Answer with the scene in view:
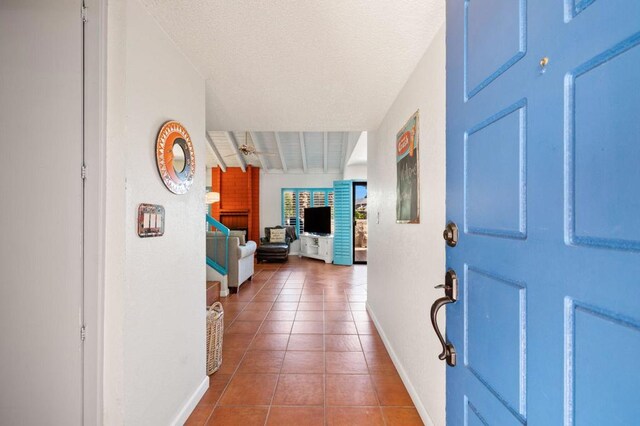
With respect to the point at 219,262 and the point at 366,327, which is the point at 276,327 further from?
the point at 219,262

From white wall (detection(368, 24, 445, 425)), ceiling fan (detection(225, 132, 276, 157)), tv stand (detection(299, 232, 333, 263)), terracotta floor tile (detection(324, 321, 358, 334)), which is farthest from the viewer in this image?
tv stand (detection(299, 232, 333, 263))

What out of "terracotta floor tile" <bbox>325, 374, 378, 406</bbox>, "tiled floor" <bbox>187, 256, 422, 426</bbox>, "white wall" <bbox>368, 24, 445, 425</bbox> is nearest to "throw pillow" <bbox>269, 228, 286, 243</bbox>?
"tiled floor" <bbox>187, 256, 422, 426</bbox>

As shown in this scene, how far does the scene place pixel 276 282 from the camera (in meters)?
5.32

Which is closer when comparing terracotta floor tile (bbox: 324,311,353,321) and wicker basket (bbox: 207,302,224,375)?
wicker basket (bbox: 207,302,224,375)

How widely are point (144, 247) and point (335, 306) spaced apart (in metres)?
2.96

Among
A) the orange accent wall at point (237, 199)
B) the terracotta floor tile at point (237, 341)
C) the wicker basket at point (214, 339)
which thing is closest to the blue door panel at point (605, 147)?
the wicker basket at point (214, 339)

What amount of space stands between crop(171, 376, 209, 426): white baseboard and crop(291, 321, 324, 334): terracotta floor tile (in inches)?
45.5

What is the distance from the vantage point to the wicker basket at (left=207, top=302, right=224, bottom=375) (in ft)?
7.17

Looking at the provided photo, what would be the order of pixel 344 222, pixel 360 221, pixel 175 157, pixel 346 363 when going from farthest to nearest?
pixel 360 221
pixel 344 222
pixel 346 363
pixel 175 157

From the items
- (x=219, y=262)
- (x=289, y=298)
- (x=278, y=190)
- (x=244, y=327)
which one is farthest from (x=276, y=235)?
(x=244, y=327)

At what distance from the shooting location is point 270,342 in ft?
9.10

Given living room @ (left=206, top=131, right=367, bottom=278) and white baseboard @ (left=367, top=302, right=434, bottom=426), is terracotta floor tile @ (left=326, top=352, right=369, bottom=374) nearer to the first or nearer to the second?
white baseboard @ (left=367, top=302, right=434, bottom=426)

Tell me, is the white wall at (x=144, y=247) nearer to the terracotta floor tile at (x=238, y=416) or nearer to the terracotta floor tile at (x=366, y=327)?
the terracotta floor tile at (x=238, y=416)

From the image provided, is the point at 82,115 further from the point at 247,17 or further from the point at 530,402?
the point at 530,402
